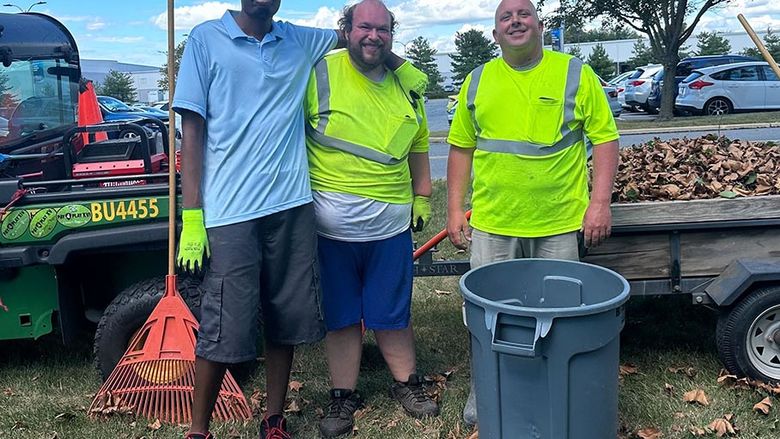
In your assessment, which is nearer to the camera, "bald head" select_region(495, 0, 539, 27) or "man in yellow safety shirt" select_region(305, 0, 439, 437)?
"bald head" select_region(495, 0, 539, 27)

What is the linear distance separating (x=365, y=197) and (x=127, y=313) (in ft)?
4.70

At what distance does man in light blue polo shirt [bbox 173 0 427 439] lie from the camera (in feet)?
9.70

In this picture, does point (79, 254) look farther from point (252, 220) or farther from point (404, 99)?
point (404, 99)

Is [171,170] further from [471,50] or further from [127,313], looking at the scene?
[471,50]

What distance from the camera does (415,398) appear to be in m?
3.75

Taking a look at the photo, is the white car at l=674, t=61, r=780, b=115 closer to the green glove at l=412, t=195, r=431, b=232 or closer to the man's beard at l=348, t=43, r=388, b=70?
the green glove at l=412, t=195, r=431, b=232

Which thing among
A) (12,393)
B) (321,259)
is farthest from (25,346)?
(321,259)

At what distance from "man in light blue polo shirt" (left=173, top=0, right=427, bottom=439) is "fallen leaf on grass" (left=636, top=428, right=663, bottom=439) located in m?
1.57

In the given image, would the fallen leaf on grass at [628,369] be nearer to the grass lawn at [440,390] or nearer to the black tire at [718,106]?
the grass lawn at [440,390]

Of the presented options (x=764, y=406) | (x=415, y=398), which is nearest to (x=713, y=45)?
(x=764, y=406)

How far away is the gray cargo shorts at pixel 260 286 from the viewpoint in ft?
9.96

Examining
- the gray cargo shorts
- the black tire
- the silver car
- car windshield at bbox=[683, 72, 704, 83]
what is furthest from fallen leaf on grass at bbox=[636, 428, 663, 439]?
the silver car

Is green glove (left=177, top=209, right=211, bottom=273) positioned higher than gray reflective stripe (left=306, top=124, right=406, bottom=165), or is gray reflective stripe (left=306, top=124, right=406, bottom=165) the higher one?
gray reflective stripe (left=306, top=124, right=406, bottom=165)

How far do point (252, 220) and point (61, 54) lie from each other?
9.06 feet
